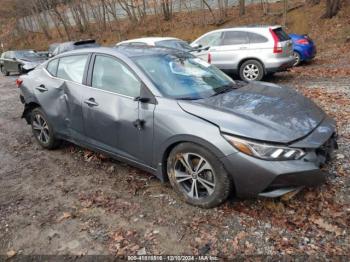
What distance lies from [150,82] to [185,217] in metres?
1.55

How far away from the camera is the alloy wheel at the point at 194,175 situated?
11.5 ft

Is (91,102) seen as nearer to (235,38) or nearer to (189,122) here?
(189,122)

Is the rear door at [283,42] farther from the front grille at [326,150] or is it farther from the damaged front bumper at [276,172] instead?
the damaged front bumper at [276,172]

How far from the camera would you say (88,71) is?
15.1 feet

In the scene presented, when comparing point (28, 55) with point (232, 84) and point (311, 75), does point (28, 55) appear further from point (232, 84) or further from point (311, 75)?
point (232, 84)

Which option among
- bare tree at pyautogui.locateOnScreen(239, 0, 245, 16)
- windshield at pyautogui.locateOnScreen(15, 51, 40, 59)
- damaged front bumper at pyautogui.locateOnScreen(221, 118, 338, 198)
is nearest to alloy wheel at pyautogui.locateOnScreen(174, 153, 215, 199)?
damaged front bumper at pyautogui.locateOnScreen(221, 118, 338, 198)

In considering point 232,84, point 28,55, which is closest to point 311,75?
point 232,84

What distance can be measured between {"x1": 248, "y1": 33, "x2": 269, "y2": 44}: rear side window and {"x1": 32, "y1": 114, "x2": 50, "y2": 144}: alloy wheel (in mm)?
6757

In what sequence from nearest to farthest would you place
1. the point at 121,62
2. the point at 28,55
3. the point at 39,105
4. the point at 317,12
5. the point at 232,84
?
the point at 121,62, the point at 232,84, the point at 39,105, the point at 317,12, the point at 28,55

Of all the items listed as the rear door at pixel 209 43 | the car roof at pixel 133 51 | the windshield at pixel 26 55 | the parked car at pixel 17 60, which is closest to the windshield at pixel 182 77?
the car roof at pixel 133 51

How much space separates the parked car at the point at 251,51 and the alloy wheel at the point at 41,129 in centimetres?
636

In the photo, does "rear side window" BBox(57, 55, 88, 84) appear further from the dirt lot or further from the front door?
the dirt lot

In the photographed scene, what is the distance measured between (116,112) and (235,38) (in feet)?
23.8

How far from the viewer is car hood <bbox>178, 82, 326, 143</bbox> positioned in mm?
3256
